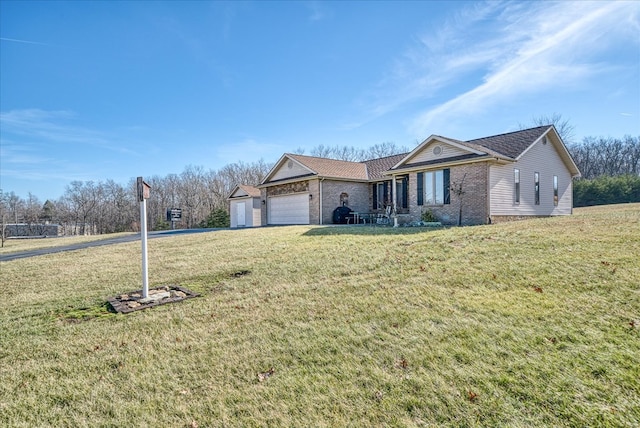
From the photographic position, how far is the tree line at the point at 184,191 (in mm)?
46094

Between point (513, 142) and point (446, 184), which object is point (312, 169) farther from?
point (513, 142)

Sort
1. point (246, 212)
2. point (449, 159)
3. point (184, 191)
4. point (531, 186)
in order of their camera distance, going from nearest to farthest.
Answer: point (449, 159) < point (531, 186) < point (246, 212) < point (184, 191)

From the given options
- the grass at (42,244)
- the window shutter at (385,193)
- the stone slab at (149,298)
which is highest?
the window shutter at (385,193)

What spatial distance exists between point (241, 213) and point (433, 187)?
1811 cm

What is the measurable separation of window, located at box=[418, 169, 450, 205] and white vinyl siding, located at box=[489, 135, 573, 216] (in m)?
1.94

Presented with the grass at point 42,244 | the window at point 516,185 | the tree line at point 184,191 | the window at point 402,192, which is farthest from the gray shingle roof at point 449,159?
the tree line at point 184,191

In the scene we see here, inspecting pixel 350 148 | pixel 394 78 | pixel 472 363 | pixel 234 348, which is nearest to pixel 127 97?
pixel 394 78

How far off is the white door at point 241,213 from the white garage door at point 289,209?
482 cm

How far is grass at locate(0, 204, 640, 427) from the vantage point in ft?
9.27

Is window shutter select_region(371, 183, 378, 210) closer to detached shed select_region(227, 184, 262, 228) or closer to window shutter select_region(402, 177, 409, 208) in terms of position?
window shutter select_region(402, 177, 409, 208)

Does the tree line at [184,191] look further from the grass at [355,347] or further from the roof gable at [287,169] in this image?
the grass at [355,347]

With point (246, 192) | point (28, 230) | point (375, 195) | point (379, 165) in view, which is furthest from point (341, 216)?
point (28, 230)

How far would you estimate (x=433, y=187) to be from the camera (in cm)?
1600

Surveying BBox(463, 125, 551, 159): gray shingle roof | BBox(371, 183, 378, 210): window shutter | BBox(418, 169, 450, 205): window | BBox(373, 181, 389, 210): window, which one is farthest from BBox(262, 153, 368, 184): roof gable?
BBox(463, 125, 551, 159): gray shingle roof
